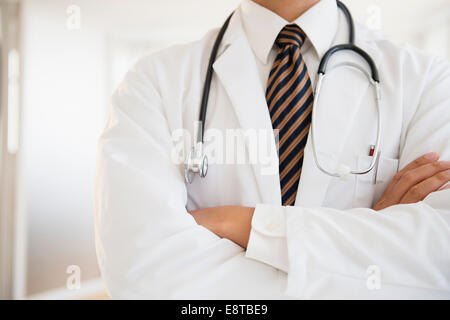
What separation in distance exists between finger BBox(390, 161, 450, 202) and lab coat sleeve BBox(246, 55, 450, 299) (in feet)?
0.17

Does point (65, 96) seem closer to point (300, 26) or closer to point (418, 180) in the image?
point (300, 26)

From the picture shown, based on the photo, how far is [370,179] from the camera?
88 cm

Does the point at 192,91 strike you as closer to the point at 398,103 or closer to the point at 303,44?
the point at 303,44

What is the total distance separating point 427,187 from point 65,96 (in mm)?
2705

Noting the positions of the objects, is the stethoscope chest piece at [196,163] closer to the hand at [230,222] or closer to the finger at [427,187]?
the hand at [230,222]

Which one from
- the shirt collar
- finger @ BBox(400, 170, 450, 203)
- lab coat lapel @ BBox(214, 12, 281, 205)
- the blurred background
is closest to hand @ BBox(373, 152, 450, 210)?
finger @ BBox(400, 170, 450, 203)

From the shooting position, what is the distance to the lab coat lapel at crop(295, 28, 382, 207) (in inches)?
33.7

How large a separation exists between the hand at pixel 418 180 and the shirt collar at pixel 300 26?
0.35 metres

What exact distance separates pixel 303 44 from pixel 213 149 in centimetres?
36

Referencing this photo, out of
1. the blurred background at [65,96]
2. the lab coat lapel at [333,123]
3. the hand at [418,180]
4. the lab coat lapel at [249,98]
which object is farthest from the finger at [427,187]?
the blurred background at [65,96]

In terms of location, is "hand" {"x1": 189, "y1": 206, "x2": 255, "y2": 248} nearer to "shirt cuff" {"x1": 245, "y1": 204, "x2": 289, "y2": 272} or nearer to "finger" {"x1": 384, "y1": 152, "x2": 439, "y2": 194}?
"shirt cuff" {"x1": 245, "y1": 204, "x2": 289, "y2": 272}

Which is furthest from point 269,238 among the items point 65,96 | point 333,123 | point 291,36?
point 65,96

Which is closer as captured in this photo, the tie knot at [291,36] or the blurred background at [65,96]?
the tie knot at [291,36]

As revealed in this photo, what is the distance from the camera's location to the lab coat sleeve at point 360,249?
0.67m
